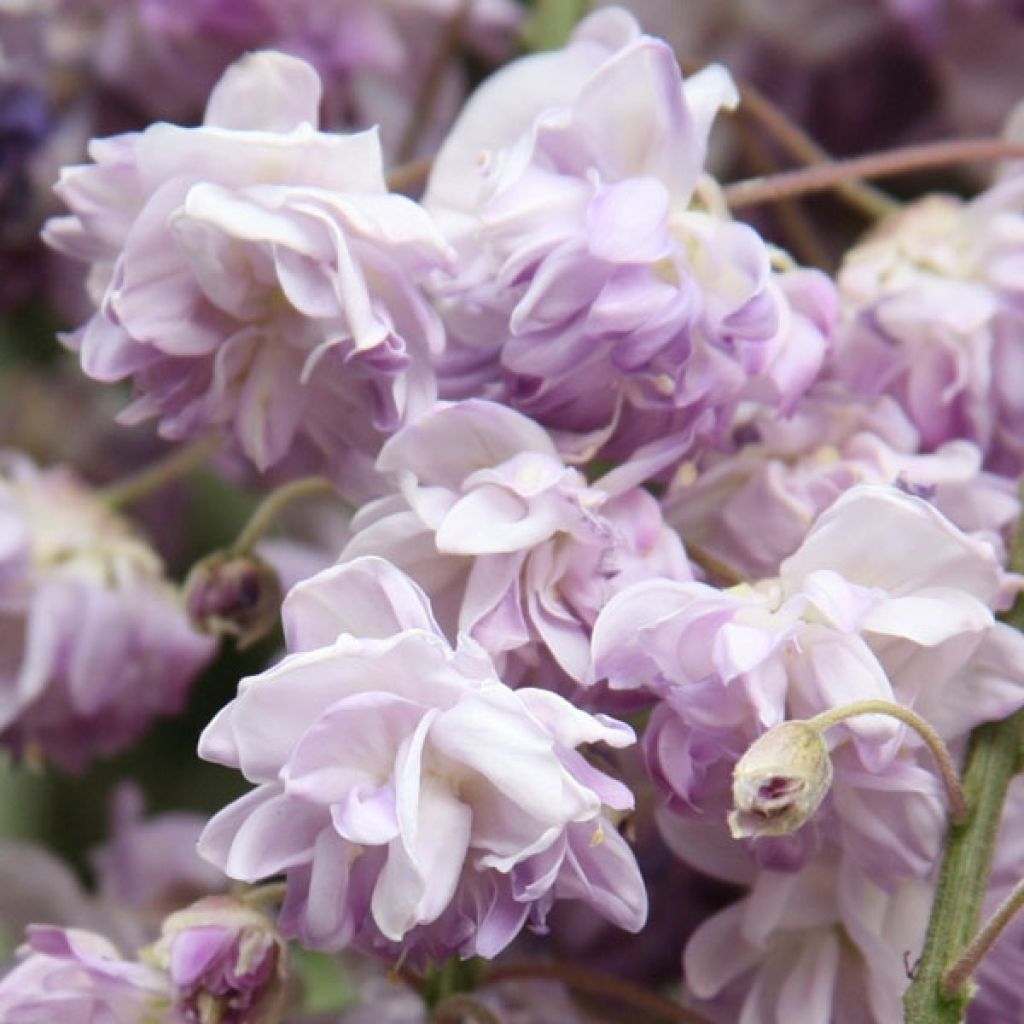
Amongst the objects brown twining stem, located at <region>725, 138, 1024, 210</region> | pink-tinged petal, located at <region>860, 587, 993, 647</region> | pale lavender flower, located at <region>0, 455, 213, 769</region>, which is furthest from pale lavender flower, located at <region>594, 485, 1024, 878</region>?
pale lavender flower, located at <region>0, 455, 213, 769</region>

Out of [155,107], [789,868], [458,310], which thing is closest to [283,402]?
[458,310]

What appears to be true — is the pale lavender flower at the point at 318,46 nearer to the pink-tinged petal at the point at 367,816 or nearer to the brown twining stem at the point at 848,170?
the brown twining stem at the point at 848,170

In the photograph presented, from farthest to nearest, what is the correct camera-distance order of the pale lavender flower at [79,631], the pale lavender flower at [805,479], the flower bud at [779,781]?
the pale lavender flower at [79,631] < the pale lavender flower at [805,479] < the flower bud at [779,781]

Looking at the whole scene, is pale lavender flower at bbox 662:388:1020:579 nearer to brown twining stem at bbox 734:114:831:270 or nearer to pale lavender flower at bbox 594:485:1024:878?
pale lavender flower at bbox 594:485:1024:878

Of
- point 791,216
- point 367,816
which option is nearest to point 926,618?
point 367,816

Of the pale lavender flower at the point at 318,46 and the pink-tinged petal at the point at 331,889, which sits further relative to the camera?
the pale lavender flower at the point at 318,46

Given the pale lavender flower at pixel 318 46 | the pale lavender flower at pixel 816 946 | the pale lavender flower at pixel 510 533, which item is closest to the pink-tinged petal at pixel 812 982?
the pale lavender flower at pixel 816 946

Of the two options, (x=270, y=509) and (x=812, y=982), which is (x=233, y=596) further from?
(x=812, y=982)
